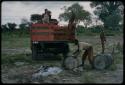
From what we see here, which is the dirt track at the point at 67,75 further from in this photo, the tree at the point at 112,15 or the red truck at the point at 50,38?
the tree at the point at 112,15

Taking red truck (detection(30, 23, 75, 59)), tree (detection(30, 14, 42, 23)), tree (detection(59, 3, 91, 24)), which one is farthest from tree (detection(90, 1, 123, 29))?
red truck (detection(30, 23, 75, 59))

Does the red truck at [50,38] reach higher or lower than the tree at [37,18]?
lower

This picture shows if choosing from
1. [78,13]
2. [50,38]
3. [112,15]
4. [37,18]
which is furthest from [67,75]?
[78,13]

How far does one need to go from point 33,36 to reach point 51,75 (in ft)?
10.5

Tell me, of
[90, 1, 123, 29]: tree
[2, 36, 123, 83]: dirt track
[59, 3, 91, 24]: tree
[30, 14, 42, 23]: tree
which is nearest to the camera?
[2, 36, 123, 83]: dirt track

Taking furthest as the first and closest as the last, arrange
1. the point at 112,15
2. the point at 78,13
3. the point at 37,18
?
the point at 78,13, the point at 112,15, the point at 37,18

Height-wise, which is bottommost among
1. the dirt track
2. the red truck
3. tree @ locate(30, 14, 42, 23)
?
the dirt track

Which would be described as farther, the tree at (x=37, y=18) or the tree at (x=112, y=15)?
the tree at (x=112, y=15)

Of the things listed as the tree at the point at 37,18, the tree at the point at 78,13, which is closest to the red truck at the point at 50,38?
the tree at the point at 37,18

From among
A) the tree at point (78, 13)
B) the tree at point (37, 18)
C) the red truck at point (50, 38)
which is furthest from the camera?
the tree at point (78, 13)

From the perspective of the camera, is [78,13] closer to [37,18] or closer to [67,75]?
[37,18]

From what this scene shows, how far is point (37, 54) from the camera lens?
44.2 ft

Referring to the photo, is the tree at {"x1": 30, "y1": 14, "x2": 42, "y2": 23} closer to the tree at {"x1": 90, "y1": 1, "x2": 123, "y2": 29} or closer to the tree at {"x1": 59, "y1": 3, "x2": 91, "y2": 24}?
the tree at {"x1": 90, "y1": 1, "x2": 123, "y2": 29}

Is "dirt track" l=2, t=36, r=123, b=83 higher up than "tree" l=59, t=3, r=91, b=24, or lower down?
lower down
